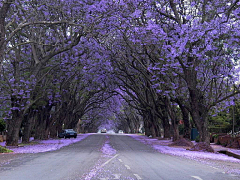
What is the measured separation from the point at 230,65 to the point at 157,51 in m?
7.39

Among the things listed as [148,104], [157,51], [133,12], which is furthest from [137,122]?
[133,12]

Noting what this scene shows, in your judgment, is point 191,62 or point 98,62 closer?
point 191,62

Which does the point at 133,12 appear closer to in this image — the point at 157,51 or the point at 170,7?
the point at 170,7

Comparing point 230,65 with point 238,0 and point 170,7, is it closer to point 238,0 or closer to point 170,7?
point 238,0

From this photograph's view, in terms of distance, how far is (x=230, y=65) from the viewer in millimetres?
20844

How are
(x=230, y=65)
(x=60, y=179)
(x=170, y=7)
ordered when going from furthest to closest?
(x=170, y=7), (x=230, y=65), (x=60, y=179)

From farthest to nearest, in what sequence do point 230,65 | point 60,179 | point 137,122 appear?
point 137,122 < point 230,65 < point 60,179

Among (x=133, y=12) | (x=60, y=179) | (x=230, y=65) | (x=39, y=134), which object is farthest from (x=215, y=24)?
(x=39, y=134)

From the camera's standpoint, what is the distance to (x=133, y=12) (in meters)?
21.6

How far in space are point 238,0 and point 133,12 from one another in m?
6.84

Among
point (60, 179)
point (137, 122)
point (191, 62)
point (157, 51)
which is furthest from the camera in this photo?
point (137, 122)

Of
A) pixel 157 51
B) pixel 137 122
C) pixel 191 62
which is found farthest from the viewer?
pixel 137 122

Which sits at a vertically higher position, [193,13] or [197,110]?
[193,13]

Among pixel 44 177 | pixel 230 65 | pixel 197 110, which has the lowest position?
pixel 44 177
